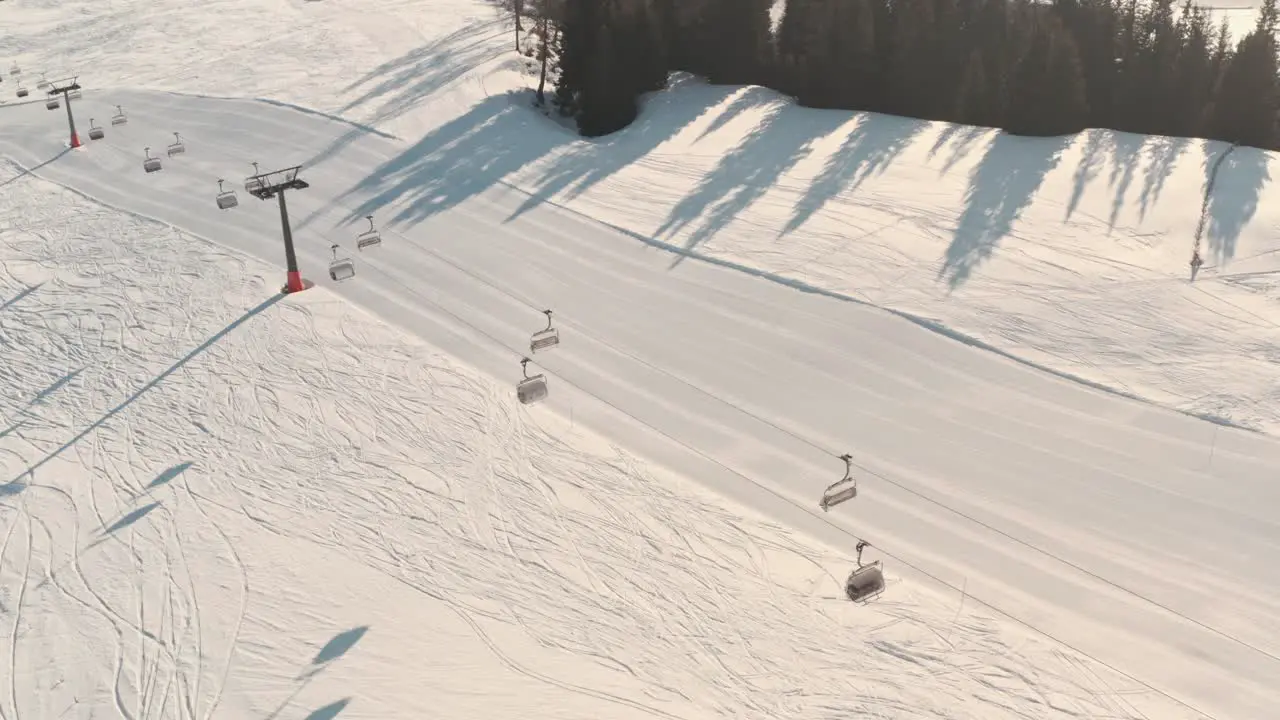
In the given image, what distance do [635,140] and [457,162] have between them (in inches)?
293

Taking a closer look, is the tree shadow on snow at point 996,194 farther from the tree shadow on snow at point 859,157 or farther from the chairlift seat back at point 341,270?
the chairlift seat back at point 341,270

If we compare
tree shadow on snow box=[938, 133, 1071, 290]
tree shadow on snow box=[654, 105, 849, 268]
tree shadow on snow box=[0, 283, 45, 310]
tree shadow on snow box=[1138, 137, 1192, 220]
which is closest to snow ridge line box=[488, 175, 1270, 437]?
tree shadow on snow box=[654, 105, 849, 268]

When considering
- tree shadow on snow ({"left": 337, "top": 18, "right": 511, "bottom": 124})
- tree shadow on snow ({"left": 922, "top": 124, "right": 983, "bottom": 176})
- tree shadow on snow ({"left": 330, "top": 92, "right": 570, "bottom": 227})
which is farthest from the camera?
tree shadow on snow ({"left": 337, "top": 18, "right": 511, "bottom": 124})

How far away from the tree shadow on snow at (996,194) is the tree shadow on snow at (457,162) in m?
17.5

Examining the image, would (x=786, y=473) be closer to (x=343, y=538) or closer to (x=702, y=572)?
(x=702, y=572)

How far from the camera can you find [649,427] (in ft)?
100

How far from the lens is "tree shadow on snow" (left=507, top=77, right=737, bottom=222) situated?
44094 millimetres

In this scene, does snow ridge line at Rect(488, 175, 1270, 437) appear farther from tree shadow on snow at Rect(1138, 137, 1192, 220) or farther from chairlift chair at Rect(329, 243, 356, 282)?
chairlift chair at Rect(329, 243, 356, 282)

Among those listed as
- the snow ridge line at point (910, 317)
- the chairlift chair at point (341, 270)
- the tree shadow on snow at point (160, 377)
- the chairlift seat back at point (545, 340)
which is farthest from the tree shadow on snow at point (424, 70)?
the chairlift seat back at point (545, 340)

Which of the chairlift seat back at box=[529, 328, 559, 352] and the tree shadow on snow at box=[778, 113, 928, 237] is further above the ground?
the tree shadow on snow at box=[778, 113, 928, 237]

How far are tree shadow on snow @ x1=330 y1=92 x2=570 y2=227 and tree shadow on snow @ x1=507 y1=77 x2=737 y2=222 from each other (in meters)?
1.71

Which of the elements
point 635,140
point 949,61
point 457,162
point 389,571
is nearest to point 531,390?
point 389,571

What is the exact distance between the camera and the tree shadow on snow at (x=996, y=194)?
36500 millimetres

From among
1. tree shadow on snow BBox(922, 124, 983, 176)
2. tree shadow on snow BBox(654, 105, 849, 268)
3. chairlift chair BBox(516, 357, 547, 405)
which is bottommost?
chairlift chair BBox(516, 357, 547, 405)
